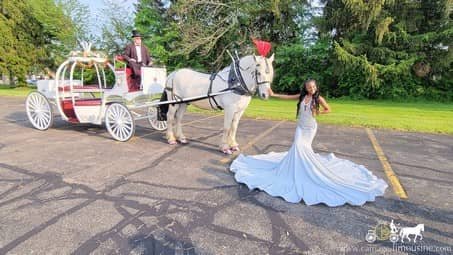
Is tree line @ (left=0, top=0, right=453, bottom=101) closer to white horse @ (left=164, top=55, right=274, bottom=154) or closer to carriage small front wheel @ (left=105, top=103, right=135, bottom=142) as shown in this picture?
white horse @ (left=164, top=55, right=274, bottom=154)

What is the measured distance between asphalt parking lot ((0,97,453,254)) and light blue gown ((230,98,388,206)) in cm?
13

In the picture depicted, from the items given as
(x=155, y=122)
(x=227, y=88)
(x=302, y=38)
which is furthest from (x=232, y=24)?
(x=227, y=88)

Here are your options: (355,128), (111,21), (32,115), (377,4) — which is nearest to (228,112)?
(355,128)

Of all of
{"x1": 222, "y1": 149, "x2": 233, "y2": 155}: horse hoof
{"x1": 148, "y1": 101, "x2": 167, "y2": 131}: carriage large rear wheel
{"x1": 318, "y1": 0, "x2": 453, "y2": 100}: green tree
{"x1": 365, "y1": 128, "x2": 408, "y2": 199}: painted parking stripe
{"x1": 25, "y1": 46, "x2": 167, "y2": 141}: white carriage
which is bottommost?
{"x1": 365, "y1": 128, "x2": 408, "y2": 199}: painted parking stripe

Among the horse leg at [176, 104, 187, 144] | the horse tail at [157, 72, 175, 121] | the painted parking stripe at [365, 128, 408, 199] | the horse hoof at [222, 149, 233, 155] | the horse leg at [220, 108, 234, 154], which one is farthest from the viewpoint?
the horse leg at [176, 104, 187, 144]

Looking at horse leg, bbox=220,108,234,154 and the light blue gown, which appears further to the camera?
horse leg, bbox=220,108,234,154

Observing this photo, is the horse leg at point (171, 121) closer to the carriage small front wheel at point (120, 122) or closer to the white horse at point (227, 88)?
the white horse at point (227, 88)

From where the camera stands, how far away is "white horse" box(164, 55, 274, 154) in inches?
A: 193

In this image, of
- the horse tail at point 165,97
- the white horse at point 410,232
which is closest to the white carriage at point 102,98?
the horse tail at point 165,97

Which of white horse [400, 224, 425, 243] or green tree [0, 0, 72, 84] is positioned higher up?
green tree [0, 0, 72, 84]

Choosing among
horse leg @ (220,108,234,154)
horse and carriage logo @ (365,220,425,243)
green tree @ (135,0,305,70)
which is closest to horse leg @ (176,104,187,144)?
horse leg @ (220,108,234,154)

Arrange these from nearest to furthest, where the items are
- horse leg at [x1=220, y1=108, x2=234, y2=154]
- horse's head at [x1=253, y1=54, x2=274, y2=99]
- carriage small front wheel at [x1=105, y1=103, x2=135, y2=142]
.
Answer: horse's head at [x1=253, y1=54, x2=274, y2=99]
horse leg at [x1=220, y1=108, x2=234, y2=154]
carriage small front wheel at [x1=105, y1=103, x2=135, y2=142]

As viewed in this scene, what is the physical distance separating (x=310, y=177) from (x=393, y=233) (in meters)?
1.22

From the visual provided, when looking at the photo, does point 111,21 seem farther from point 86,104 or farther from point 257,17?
point 86,104
